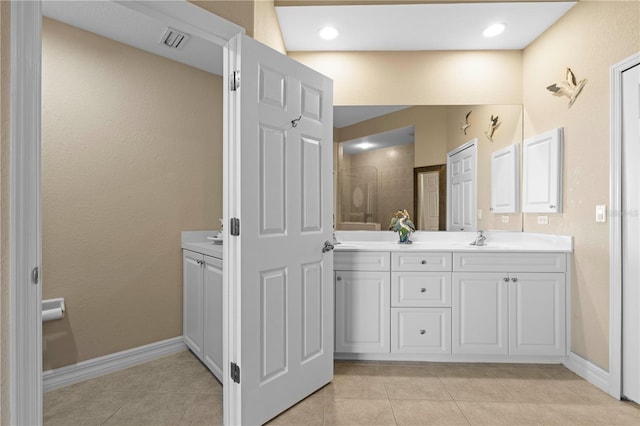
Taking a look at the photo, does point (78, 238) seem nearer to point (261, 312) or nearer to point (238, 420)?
point (261, 312)

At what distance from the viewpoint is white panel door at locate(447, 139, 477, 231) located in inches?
118

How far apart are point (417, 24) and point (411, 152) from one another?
100cm

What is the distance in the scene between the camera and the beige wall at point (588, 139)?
7.09 feet

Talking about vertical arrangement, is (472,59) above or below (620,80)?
above

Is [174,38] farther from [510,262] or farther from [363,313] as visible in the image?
[510,262]

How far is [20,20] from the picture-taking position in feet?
3.90

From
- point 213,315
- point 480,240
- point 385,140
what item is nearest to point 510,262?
point 480,240

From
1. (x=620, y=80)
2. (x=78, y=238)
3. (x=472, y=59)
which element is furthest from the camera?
(x=472, y=59)

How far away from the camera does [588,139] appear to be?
2328 millimetres

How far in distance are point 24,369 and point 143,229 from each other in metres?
1.58

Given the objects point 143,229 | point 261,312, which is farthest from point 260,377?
point 143,229

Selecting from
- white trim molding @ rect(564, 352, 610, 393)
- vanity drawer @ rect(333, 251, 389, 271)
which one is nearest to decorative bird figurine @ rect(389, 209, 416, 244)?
vanity drawer @ rect(333, 251, 389, 271)

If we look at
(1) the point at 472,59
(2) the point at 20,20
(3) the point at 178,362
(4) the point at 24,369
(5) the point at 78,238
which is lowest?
(3) the point at 178,362

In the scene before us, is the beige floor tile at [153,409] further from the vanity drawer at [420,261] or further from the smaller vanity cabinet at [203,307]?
the vanity drawer at [420,261]
